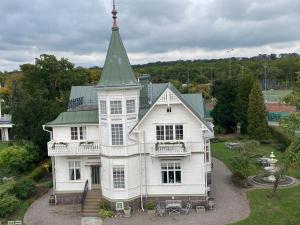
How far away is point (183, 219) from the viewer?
27.5m

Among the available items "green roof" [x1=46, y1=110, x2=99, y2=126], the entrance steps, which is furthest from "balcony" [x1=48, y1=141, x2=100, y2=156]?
the entrance steps

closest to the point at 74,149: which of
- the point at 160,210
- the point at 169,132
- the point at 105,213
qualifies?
the point at 105,213

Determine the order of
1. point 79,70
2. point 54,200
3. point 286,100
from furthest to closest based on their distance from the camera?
point 79,70 → point 54,200 → point 286,100

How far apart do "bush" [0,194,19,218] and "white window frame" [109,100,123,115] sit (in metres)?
9.68

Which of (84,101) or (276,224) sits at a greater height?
(84,101)

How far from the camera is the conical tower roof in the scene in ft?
94.7

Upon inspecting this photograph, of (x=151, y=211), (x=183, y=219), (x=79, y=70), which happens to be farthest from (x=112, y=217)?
(x=79, y=70)

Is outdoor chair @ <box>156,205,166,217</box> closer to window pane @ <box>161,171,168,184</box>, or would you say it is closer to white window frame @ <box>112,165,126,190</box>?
window pane @ <box>161,171,168,184</box>

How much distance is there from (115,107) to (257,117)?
30.7 m

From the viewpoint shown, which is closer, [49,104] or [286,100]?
[286,100]

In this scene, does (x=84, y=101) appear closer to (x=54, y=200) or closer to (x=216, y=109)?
(x=54, y=200)

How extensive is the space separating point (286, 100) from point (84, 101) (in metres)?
19.9

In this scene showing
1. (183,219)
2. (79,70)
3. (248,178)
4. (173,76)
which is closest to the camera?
(183,219)

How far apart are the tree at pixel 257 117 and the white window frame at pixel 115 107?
3033 cm
